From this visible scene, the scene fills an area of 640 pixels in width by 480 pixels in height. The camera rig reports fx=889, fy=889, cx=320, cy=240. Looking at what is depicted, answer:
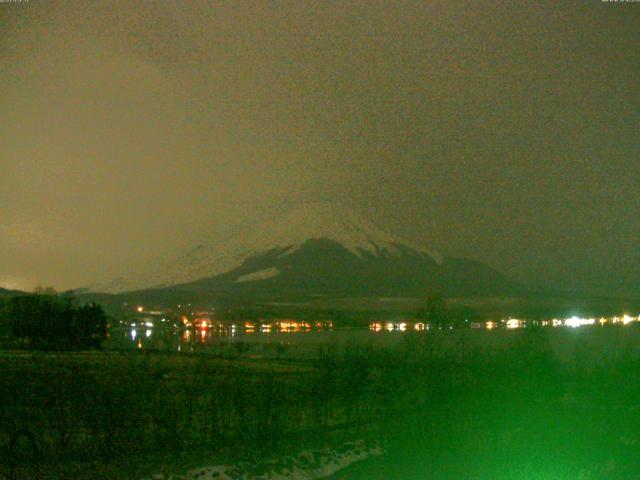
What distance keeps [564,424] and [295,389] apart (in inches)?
306

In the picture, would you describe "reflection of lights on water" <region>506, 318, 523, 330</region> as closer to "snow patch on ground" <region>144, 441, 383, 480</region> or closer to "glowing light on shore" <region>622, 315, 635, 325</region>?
"glowing light on shore" <region>622, 315, 635, 325</region>

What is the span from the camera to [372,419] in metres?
18.8

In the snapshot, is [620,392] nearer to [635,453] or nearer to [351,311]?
[635,453]

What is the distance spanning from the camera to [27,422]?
15734 millimetres

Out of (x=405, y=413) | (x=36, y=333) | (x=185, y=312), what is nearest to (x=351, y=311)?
(x=185, y=312)

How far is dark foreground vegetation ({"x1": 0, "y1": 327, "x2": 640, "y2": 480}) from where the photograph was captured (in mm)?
13656

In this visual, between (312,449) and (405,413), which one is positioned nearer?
(312,449)

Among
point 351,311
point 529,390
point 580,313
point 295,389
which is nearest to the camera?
point 529,390

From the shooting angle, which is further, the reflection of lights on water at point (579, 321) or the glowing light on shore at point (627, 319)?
the glowing light on shore at point (627, 319)

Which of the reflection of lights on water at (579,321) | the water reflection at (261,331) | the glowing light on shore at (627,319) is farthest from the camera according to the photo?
the glowing light on shore at (627,319)

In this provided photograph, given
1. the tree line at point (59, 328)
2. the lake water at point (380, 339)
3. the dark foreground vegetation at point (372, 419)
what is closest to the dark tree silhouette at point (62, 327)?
the tree line at point (59, 328)

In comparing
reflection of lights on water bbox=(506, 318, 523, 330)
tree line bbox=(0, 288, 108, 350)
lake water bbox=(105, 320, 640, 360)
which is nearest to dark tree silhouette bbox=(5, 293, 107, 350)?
tree line bbox=(0, 288, 108, 350)

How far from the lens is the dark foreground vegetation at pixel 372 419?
A: 13.7m

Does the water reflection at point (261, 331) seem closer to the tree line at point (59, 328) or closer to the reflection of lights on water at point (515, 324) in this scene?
the reflection of lights on water at point (515, 324)
